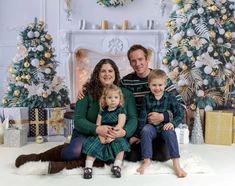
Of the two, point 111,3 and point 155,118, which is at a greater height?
point 111,3

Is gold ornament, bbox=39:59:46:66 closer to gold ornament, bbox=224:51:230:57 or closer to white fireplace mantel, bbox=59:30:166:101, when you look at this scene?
white fireplace mantel, bbox=59:30:166:101

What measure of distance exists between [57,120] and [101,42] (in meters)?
1.87

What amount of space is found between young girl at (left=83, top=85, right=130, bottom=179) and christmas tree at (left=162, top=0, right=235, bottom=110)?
1658 millimetres

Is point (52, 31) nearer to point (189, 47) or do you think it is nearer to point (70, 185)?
point (189, 47)

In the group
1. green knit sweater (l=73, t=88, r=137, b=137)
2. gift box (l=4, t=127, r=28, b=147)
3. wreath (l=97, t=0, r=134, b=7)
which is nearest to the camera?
green knit sweater (l=73, t=88, r=137, b=137)

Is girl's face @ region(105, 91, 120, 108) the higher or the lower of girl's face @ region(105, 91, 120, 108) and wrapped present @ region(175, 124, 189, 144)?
the higher

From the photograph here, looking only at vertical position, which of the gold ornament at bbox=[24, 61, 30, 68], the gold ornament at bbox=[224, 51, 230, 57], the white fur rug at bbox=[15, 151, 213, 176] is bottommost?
the white fur rug at bbox=[15, 151, 213, 176]

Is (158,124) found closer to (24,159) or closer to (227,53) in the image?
(24,159)

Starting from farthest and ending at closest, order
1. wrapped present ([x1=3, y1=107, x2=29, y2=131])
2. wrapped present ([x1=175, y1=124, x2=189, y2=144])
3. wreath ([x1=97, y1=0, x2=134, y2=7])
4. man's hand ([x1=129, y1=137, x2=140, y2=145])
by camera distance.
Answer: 1. wreath ([x1=97, y1=0, x2=134, y2=7])
2. wrapped present ([x1=175, y1=124, x2=189, y2=144])
3. wrapped present ([x1=3, y1=107, x2=29, y2=131])
4. man's hand ([x1=129, y1=137, x2=140, y2=145])

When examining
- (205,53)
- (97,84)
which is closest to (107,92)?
(97,84)

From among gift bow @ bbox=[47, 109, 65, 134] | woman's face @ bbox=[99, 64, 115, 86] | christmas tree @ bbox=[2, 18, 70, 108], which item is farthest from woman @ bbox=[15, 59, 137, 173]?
christmas tree @ bbox=[2, 18, 70, 108]

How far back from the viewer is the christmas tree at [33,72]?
418 cm

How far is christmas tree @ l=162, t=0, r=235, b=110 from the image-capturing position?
439 cm

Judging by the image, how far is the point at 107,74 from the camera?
3.09 m
